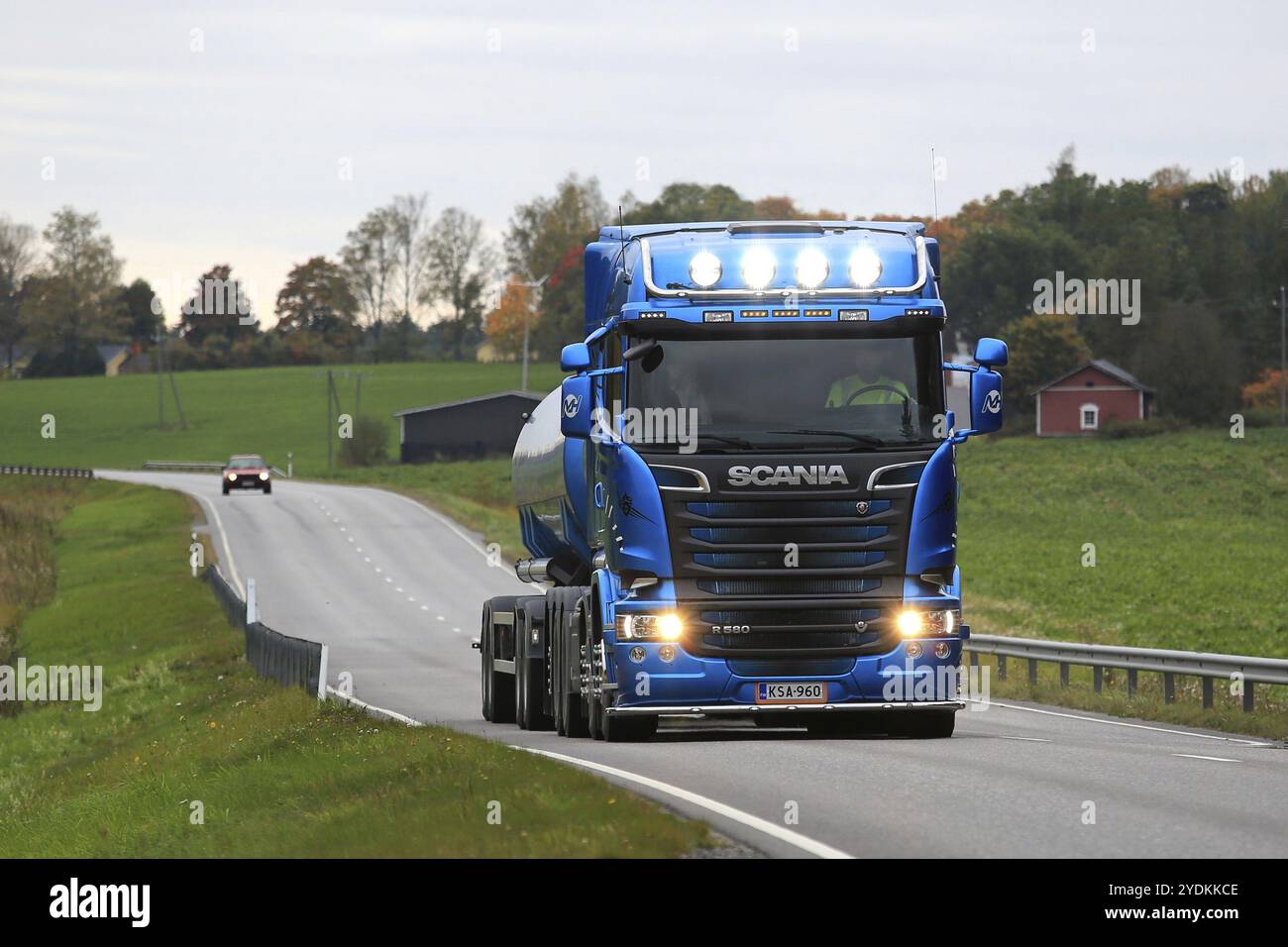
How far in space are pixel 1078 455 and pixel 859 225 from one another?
245 ft

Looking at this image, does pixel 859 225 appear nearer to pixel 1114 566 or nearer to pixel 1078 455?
pixel 1114 566

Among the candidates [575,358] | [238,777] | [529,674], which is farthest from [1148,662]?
[238,777]

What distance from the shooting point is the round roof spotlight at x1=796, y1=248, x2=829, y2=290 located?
14.8 m

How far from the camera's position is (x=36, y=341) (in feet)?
556

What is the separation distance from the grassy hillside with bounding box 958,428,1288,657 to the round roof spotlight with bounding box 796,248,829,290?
16.9m

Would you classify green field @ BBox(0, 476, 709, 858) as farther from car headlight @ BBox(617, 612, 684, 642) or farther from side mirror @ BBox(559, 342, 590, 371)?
side mirror @ BBox(559, 342, 590, 371)

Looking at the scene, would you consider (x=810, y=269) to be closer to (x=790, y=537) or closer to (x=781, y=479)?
(x=781, y=479)

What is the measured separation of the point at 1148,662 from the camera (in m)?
22.7

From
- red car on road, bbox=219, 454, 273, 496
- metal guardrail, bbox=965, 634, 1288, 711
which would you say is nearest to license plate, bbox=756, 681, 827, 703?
metal guardrail, bbox=965, 634, 1288, 711

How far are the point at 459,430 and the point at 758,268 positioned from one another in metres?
98.8

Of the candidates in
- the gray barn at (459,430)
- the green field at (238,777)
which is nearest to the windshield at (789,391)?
the green field at (238,777)
